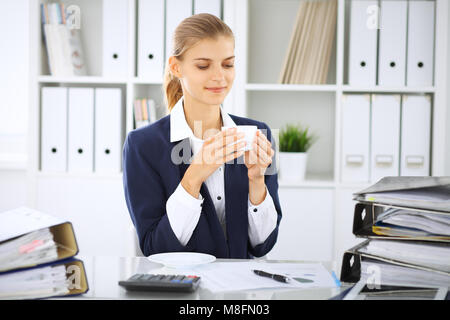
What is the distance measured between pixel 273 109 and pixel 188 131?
1.31 meters

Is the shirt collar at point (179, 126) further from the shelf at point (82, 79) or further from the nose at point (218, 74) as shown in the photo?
the shelf at point (82, 79)

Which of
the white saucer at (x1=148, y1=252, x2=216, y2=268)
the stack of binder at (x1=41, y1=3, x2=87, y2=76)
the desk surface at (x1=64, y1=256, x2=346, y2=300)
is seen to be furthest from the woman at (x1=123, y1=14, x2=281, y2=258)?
the stack of binder at (x1=41, y1=3, x2=87, y2=76)

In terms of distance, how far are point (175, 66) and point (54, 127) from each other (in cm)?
123

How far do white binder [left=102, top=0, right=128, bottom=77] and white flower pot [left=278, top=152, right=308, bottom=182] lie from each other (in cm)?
86

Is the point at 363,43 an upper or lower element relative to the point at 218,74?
upper

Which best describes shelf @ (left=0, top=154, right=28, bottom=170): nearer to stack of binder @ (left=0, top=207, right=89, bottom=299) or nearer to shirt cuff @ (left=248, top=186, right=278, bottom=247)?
shirt cuff @ (left=248, top=186, right=278, bottom=247)

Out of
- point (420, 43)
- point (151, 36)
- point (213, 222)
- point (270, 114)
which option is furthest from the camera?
point (270, 114)

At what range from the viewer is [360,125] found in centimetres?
229

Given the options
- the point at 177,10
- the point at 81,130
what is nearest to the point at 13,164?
the point at 81,130

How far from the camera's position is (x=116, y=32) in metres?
2.38

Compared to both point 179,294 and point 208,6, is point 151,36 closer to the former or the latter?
point 208,6

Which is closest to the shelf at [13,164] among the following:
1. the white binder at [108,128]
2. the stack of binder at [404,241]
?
the white binder at [108,128]
